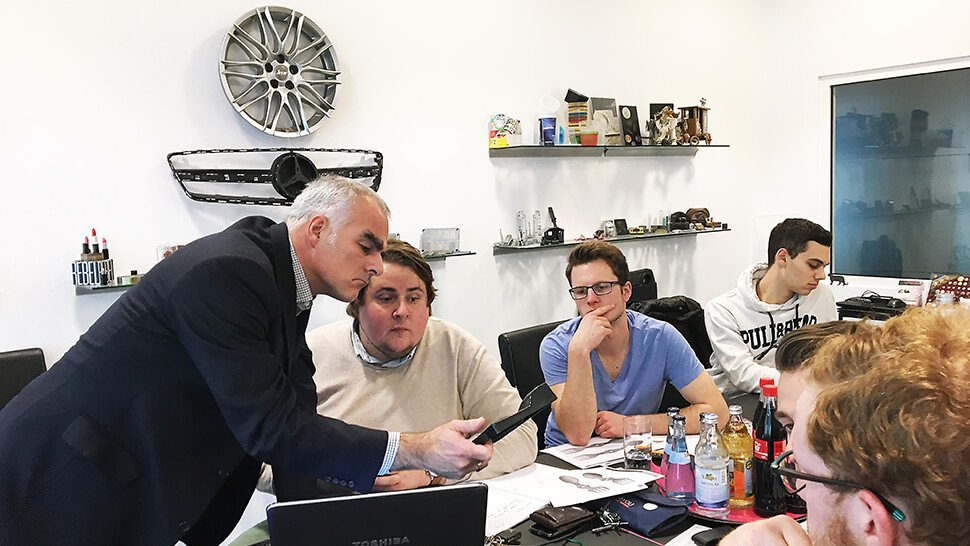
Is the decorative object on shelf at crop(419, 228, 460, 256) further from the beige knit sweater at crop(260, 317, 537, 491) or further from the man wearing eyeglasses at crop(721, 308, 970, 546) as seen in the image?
the man wearing eyeglasses at crop(721, 308, 970, 546)

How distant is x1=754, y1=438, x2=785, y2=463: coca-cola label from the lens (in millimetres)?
1793

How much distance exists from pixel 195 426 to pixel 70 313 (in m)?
1.57

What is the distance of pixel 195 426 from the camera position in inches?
65.0

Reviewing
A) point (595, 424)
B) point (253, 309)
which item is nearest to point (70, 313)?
point (253, 309)

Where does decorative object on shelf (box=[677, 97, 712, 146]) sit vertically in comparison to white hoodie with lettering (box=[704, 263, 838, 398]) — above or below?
→ above

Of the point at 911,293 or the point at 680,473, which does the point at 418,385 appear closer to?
the point at 680,473

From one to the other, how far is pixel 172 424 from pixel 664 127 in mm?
3696

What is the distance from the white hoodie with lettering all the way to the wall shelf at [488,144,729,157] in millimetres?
1313

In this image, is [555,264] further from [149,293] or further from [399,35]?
[149,293]

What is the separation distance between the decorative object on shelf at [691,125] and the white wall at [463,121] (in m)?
0.13

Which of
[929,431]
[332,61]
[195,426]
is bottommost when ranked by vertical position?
[195,426]

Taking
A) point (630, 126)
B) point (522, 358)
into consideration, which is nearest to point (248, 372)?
point (522, 358)

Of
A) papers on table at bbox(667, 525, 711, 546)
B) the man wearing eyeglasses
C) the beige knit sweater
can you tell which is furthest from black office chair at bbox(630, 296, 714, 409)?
the man wearing eyeglasses

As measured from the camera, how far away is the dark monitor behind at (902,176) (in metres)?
4.67
